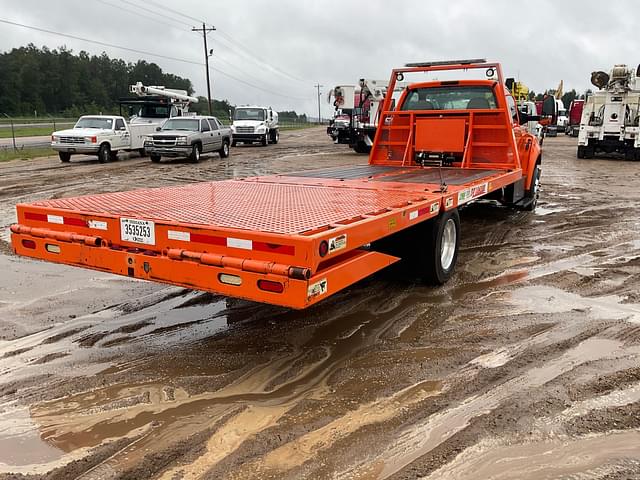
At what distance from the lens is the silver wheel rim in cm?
577

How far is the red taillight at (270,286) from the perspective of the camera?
3244mm

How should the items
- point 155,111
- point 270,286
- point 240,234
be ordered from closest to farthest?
point 270,286 → point 240,234 → point 155,111

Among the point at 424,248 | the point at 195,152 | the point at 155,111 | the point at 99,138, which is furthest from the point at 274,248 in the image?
the point at 155,111

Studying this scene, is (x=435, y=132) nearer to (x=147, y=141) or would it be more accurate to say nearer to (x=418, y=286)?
(x=418, y=286)

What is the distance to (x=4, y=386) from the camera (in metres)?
3.66

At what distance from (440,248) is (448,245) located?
0.44 meters

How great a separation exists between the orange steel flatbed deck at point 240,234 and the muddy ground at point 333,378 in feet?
2.31

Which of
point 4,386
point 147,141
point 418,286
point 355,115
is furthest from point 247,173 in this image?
point 4,386

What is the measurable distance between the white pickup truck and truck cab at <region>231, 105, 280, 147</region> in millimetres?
8936

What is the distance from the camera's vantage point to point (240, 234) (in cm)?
342

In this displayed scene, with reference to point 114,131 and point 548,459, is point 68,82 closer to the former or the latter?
point 114,131

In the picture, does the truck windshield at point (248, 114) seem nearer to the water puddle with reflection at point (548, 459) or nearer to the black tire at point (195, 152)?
the black tire at point (195, 152)

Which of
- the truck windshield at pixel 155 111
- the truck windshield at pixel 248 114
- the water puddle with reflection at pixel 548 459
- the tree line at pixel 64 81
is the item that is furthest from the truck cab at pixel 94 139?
the tree line at pixel 64 81

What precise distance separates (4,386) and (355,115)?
21.4 meters
